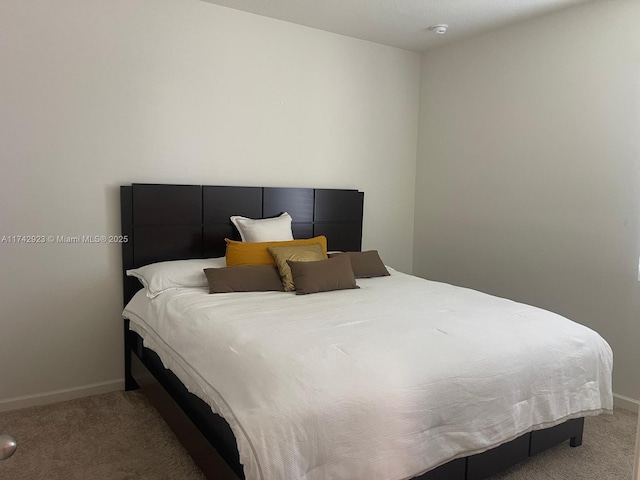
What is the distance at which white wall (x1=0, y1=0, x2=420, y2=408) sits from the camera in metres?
2.76

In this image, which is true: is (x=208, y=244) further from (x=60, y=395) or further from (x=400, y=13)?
(x=400, y=13)

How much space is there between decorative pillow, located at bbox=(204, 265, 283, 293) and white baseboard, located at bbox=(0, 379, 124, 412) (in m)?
1.05

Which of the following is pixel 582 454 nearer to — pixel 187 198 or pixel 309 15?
pixel 187 198

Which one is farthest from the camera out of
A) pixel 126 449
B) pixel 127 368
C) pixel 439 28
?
pixel 439 28

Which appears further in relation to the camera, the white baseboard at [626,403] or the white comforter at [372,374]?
the white baseboard at [626,403]

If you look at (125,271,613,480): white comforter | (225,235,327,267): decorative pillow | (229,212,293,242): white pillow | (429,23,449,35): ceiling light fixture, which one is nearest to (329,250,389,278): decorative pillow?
(229,212,293,242): white pillow

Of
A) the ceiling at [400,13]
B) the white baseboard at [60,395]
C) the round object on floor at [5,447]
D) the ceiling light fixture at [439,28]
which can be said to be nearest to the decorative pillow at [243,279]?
the white baseboard at [60,395]

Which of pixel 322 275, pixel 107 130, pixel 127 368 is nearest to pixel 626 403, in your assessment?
pixel 322 275

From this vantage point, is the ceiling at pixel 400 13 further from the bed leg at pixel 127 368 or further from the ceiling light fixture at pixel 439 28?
the bed leg at pixel 127 368

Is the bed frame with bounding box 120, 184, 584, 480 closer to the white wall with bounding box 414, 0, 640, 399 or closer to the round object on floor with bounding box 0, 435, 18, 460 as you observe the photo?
the round object on floor with bounding box 0, 435, 18, 460

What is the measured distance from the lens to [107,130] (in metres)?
2.97

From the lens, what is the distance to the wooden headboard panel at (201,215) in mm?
3066

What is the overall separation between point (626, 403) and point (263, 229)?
256cm

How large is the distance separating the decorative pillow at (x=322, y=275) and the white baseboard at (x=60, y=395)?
1406 millimetres
